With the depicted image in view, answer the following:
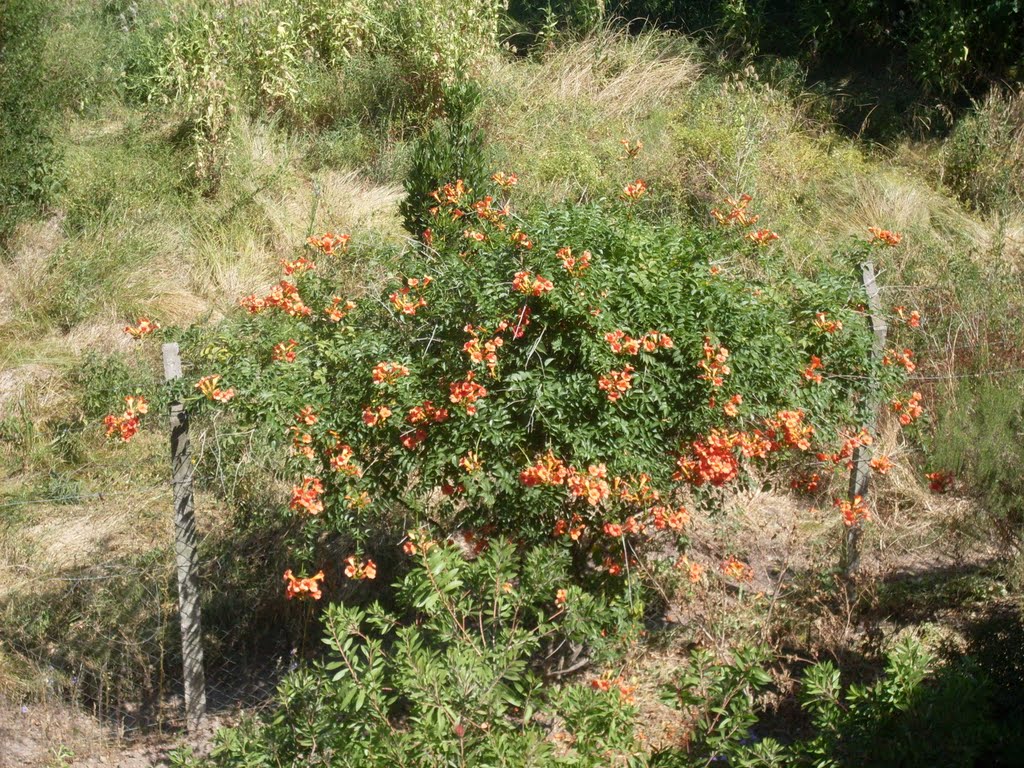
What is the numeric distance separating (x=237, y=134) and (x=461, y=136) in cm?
227

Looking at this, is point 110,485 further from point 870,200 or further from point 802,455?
point 870,200

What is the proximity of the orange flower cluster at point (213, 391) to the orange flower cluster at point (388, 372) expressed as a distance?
49cm

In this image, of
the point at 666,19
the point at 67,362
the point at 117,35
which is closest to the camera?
the point at 67,362

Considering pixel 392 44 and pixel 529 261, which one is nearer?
pixel 529 261

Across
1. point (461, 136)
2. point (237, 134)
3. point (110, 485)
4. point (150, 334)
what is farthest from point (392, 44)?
point (150, 334)

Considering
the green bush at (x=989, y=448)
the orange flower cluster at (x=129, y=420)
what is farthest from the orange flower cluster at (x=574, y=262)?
the green bush at (x=989, y=448)

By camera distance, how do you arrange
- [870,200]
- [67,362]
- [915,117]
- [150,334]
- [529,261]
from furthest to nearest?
1. [915,117]
2. [870,200]
3. [67,362]
4. [150,334]
5. [529,261]

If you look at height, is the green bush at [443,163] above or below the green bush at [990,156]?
below

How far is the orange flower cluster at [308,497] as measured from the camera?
3461 mm

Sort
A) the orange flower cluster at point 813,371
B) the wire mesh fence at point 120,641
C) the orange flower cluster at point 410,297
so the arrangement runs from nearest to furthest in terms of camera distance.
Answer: the orange flower cluster at point 410,297
the orange flower cluster at point 813,371
the wire mesh fence at point 120,641

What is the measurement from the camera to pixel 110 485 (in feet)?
18.5

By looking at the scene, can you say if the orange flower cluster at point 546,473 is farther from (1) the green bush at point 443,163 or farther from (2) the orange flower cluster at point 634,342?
(1) the green bush at point 443,163

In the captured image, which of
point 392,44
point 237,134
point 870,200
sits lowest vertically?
point 237,134

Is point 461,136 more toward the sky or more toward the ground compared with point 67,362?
more toward the sky
